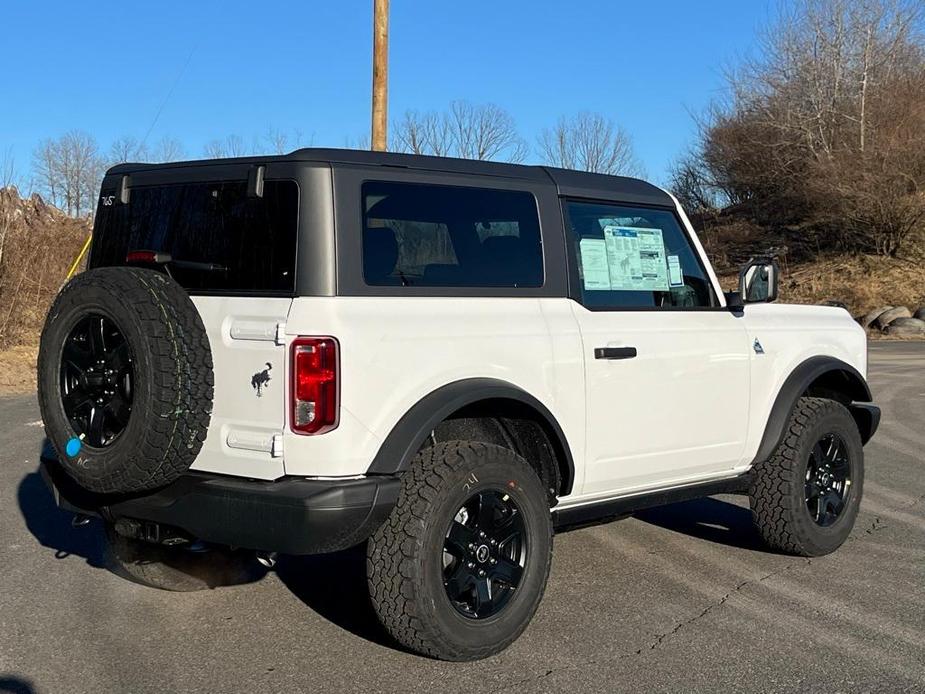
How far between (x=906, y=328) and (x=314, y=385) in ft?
79.0

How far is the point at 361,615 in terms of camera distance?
480 centimetres

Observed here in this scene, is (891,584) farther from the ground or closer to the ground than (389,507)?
closer to the ground

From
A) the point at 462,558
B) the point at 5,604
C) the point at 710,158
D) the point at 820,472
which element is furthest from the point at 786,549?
the point at 710,158

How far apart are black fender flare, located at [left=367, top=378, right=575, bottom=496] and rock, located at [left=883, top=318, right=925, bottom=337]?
23.0m

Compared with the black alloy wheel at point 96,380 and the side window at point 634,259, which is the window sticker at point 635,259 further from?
the black alloy wheel at point 96,380

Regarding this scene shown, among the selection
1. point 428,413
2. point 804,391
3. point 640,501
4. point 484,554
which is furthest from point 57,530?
point 804,391

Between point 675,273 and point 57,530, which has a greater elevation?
point 675,273

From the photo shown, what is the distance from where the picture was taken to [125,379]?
156 inches

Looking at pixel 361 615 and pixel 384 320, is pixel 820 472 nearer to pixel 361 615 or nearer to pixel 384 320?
pixel 361 615

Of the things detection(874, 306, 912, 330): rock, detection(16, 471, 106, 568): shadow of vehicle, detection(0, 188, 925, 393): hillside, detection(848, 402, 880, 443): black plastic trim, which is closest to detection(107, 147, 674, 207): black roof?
detection(848, 402, 880, 443): black plastic trim

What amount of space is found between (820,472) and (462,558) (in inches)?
105

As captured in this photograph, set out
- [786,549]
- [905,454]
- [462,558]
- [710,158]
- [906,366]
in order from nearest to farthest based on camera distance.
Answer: [462,558] < [786,549] < [905,454] < [906,366] < [710,158]

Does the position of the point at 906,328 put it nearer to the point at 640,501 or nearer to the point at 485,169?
the point at 640,501

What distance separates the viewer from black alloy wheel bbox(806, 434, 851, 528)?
5.89 m
